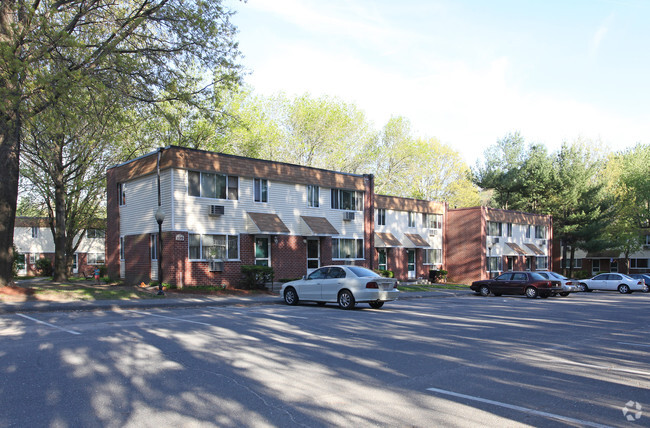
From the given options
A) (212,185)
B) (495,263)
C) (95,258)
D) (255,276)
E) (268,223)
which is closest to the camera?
(255,276)

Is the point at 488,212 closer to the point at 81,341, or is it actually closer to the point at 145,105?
the point at 145,105

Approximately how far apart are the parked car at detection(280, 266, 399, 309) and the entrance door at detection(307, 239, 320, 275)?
1095cm

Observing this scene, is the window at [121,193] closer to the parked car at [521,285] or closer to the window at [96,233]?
the parked car at [521,285]

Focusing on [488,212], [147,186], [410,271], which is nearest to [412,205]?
[410,271]

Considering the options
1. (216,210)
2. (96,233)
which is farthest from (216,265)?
(96,233)

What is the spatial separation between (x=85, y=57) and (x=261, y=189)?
36.7 ft

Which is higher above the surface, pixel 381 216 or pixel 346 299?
pixel 381 216

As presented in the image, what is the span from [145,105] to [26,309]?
10.4 metres

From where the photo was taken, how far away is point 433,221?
138 feet

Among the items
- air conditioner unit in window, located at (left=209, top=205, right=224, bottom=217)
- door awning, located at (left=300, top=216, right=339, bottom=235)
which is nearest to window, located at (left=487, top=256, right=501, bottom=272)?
door awning, located at (left=300, top=216, right=339, bottom=235)

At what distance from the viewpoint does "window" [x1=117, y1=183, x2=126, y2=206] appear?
89.7 ft

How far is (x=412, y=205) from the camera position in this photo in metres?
39.6

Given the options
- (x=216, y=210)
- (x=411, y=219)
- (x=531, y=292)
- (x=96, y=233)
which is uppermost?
(x=216, y=210)

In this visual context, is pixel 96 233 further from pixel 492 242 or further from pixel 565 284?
pixel 565 284
